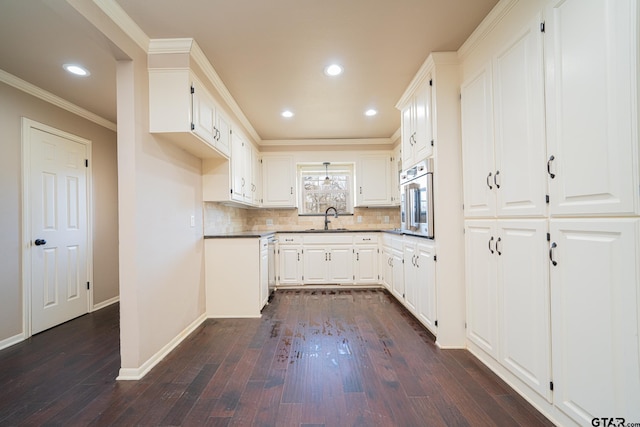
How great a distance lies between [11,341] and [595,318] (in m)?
4.16

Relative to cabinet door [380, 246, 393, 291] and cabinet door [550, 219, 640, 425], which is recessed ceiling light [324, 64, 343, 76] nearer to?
cabinet door [550, 219, 640, 425]

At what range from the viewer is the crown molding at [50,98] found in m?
2.34

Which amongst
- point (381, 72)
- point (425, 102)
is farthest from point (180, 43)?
point (425, 102)

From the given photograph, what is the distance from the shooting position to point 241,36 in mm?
1963

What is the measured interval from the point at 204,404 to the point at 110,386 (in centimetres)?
73

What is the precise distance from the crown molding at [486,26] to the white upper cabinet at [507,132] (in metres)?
0.21

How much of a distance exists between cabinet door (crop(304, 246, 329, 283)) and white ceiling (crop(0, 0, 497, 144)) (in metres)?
2.21

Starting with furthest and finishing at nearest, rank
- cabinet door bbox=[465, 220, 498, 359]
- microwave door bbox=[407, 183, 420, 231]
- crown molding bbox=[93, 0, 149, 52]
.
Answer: microwave door bbox=[407, 183, 420, 231] < cabinet door bbox=[465, 220, 498, 359] < crown molding bbox=[93, 0, 149, 52]

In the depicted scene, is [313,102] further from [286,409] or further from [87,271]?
[87,271]

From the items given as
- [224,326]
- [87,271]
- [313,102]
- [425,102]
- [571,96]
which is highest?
[313,102]

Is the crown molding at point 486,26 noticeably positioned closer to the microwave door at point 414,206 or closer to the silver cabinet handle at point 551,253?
the microwave door at point 414,206

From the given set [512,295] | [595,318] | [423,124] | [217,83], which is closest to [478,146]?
[423,124]

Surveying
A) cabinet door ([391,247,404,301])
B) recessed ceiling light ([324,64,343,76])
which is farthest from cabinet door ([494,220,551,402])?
recessed ceiling light ([324,64,343,76])

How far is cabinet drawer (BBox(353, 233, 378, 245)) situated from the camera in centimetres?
411
